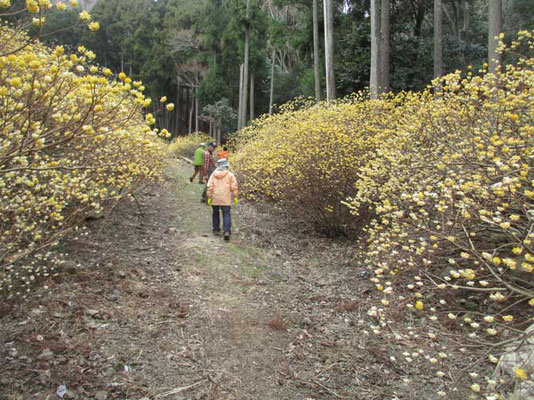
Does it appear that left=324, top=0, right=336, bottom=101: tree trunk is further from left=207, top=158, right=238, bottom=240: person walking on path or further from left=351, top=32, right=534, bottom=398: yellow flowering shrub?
left=351, top=32, right=534, bottom=398: yellow flowering shrub

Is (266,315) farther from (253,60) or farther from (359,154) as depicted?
(253,60)

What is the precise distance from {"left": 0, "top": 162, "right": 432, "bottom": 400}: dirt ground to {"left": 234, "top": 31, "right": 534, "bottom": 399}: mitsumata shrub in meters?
0.51

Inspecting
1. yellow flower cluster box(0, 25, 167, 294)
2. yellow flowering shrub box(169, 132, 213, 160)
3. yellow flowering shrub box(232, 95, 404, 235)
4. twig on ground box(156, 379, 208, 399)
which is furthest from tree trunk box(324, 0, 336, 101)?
twig on ground box(156, 379, 208, 399)

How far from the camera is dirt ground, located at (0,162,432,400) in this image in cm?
286

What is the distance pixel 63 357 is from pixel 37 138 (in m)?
2.10

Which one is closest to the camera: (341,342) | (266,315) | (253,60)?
(341,342)

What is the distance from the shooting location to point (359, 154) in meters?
5.87

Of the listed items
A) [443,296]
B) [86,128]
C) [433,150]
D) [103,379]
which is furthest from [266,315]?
[86,128]

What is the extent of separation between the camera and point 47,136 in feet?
5.84

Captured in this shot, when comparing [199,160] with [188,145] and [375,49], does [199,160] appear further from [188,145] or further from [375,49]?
[188,145]

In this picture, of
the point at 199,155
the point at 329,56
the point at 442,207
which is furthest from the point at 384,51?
the point at 442,207

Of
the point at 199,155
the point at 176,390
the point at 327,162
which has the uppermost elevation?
the point at 199,155

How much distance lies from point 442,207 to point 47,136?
2614mm

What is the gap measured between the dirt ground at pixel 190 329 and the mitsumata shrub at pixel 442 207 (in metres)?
0.51
